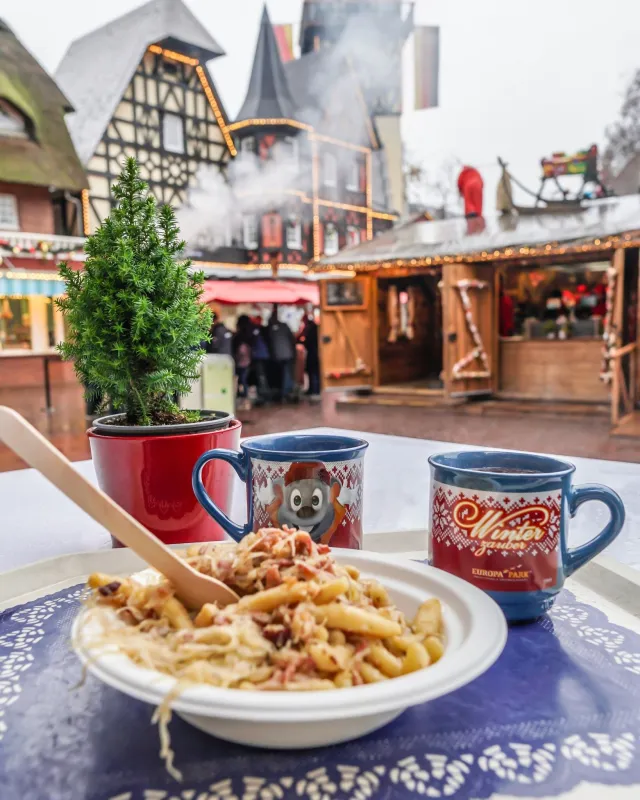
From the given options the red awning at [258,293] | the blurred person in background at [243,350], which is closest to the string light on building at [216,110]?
the red awning at [258,293]

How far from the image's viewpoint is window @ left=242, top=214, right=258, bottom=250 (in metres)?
16.7

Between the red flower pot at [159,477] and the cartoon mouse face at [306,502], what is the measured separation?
0.70 ft

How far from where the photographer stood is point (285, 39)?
73.9ft

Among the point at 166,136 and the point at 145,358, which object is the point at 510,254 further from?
the point at 166,136

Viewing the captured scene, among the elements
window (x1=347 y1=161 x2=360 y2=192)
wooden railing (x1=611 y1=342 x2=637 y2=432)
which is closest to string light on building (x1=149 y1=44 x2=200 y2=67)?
window (x1=347 y1=161 x2=360 y2=192)

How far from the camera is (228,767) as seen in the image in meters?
0.45

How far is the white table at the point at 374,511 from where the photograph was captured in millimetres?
1007

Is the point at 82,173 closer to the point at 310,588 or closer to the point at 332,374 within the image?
the point at 332,374

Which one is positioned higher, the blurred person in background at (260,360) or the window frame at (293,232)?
the window frame at (293,232)

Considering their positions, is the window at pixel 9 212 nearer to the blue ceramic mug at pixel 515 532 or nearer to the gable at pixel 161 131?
the gable at pixel 161 131

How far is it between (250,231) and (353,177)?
4.02 meters

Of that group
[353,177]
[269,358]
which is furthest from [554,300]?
[353,177]

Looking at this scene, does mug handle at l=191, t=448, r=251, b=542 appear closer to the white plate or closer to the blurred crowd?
the white plate

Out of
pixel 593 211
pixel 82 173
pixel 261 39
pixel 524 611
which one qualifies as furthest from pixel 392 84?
pixel 524 611
